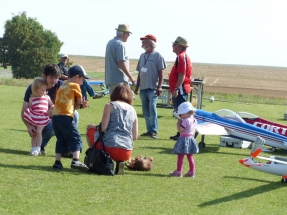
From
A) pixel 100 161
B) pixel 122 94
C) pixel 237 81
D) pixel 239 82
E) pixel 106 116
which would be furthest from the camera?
pixel 237 81

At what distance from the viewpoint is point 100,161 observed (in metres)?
6.75

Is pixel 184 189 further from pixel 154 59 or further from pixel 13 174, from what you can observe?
pixel 154 59

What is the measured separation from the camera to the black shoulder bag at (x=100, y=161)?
22.1 feet

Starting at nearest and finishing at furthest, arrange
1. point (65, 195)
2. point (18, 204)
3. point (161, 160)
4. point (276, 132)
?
point (18, 204), point (65, 195), point (161, 160), point (276, 132)

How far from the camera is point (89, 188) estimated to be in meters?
5.94

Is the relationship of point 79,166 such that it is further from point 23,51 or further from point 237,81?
point 23,51

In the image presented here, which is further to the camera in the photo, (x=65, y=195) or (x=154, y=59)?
(x=154, y=59)

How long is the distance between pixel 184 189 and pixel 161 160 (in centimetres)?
216

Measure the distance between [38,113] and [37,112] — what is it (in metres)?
0.02

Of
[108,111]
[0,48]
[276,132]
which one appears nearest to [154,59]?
[276,132]

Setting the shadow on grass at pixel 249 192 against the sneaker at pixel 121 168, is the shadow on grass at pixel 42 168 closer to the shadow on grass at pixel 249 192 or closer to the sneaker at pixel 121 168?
the sneaker at pixel 121 168

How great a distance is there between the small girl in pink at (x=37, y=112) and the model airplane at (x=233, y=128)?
3.12 meters

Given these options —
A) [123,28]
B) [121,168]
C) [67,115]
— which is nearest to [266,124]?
[123,28]

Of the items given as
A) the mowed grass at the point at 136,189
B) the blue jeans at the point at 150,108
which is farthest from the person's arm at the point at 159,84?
the mowed grass at the point at 136,189
